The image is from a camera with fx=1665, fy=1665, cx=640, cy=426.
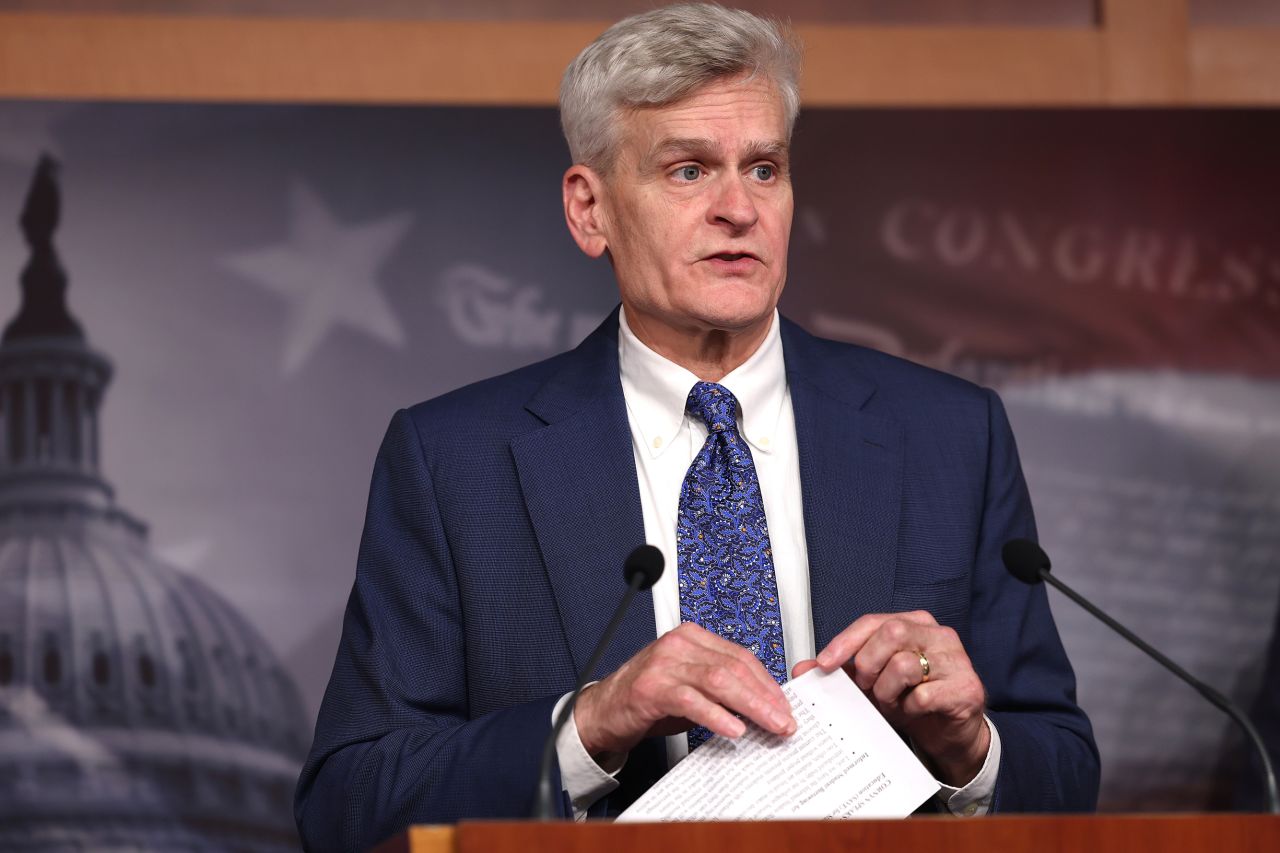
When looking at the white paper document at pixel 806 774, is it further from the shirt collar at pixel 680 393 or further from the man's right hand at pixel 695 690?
the shirt collar at pixel 680 393

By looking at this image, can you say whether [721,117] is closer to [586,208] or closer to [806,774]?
[586,208]

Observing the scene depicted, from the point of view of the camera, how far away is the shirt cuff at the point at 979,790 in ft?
6.32

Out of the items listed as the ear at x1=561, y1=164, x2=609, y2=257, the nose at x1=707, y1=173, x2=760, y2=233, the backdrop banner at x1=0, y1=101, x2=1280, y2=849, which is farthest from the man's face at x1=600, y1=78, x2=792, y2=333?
the backdrop banner at x1=0, y1=101, x2=1280, y2=849

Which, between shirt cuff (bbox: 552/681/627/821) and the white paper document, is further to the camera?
shirt cuff (bbox: 552/681/627/821)

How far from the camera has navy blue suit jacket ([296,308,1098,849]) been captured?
2027 millimetres

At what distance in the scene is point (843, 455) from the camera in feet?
7.30

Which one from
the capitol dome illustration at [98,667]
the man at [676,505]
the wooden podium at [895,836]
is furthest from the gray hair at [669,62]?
the capitol dome illustration at [98,667]

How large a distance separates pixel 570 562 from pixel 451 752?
0.98 feet

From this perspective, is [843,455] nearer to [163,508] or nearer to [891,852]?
[891,852]

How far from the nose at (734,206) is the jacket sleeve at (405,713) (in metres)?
0.51

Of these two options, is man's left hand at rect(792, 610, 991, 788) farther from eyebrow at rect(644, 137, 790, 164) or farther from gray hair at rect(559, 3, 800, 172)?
gray hair at rect(559, 3, 800, 172)

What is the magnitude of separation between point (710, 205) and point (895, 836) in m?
1.03

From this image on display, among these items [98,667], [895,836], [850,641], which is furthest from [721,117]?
[98,667]

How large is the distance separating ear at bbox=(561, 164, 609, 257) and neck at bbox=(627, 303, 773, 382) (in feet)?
0.51
